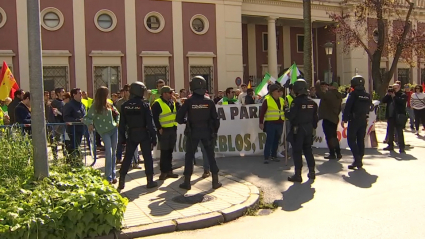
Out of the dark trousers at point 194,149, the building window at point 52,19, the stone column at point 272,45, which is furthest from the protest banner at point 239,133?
the stone column at point 272,45

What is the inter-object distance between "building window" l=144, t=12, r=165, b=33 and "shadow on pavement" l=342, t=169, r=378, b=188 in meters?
16.6

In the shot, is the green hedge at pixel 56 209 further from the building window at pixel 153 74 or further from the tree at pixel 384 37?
the tree at pixel 384 37

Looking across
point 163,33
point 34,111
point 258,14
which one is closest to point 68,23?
point 163,33

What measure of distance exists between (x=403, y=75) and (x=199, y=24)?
17.0 m

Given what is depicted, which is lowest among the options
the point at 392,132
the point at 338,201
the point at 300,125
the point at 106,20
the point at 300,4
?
the point at 338,201

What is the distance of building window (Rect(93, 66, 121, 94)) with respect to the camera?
22.7 meters

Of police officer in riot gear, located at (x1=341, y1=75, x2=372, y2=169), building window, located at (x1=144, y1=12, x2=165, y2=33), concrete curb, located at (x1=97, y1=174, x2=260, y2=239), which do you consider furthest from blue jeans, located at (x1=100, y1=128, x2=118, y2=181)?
building window, located at (x1=144, y1=12, x2=165, y2=33)

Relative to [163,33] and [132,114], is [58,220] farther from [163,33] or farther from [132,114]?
[163,33]

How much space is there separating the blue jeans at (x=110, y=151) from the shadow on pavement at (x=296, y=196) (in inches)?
119

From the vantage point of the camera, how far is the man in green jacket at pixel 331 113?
10930mm

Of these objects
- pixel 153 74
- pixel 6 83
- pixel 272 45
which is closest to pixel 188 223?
pixel 6 83

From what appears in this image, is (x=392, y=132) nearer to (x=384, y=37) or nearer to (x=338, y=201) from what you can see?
(x=338, y=201)

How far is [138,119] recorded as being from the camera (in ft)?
25.7

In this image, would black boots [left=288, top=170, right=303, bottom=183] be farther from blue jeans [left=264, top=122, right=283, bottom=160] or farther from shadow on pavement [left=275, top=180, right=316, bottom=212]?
blue jeans [left=264, top=122, right=283, bottom=160]
